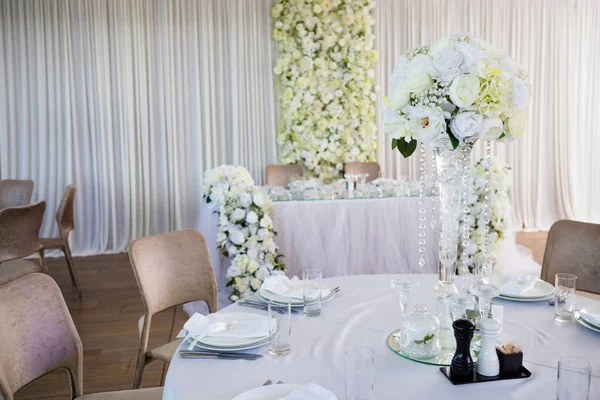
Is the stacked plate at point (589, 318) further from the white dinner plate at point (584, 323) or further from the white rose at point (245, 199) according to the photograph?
the white rose at point (245, 199)

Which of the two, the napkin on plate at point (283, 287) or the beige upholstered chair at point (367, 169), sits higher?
the beige upholstered chair at point (367, 169)

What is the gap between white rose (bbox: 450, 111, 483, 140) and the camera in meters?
1.39

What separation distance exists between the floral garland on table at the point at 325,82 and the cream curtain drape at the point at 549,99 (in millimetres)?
579

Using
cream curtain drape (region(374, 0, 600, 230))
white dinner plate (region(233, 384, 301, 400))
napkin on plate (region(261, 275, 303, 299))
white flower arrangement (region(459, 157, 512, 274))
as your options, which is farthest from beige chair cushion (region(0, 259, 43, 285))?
cream curtain drape (region(374, 0, 600, 230))

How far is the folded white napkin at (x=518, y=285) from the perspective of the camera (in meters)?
1.83

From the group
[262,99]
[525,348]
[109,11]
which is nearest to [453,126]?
[525,348]

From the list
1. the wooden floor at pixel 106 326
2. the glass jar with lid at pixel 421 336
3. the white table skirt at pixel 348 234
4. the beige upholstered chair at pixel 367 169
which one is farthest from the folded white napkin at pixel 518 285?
the beige upholstered chair at pixel 367 169

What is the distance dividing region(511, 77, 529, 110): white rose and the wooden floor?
7.71 feet

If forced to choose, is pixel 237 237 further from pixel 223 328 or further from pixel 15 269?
pixel 223 328

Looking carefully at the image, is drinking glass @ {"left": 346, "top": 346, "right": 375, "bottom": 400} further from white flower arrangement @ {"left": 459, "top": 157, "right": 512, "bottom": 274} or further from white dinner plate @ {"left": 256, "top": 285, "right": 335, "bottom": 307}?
white flower arrangement @ {"left": 459, "top": 157, "right": 512, "bottom": 274}

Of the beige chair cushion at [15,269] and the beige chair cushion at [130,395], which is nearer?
the beige chair cushion at [130,395]

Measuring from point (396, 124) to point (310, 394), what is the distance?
815 mm

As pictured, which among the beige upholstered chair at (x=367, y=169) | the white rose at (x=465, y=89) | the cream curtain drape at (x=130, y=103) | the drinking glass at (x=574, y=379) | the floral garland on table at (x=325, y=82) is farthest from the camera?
the floral garland on table at (x=325, y=82)

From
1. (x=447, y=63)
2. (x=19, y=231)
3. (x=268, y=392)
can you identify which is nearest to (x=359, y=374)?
(x=268, y=392)
